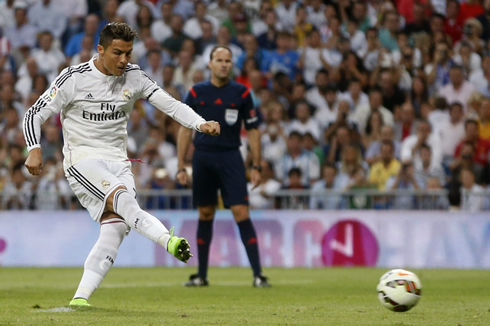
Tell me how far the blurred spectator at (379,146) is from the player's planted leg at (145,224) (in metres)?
9.39

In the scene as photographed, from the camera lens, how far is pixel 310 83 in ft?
61.1

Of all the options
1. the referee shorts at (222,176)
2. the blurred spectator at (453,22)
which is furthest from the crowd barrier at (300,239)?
the blurred spectator at (453,22)

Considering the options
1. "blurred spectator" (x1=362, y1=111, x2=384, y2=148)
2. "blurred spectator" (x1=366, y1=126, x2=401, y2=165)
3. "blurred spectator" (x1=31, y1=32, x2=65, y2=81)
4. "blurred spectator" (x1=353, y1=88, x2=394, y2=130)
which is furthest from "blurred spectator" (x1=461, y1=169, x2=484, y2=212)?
"blurred spectator" (x1=31, y1=32, x2=65, y2=81)

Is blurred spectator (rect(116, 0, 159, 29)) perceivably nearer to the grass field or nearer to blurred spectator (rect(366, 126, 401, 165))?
blurred spectator (rect(366, 126, 401, 165))

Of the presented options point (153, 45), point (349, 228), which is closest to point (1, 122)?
point (153, 45)

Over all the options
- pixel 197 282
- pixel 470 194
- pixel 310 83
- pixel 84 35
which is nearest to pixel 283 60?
pixel 310 83

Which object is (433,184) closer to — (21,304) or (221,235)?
(221,235)

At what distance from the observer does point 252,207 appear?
15.7 metres

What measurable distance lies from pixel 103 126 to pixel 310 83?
1147 centimetres

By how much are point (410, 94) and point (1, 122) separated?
8.38 m

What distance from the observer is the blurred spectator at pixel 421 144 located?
15.8 meters

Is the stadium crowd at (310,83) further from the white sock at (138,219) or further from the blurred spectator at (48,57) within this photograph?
the white sock at (138,219)

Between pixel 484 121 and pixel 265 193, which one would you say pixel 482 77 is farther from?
pixel 265 193

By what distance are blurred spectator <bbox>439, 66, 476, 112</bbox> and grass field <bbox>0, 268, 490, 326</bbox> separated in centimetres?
471
